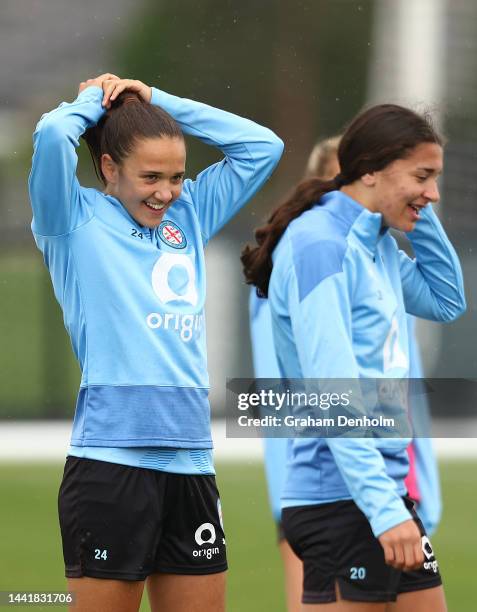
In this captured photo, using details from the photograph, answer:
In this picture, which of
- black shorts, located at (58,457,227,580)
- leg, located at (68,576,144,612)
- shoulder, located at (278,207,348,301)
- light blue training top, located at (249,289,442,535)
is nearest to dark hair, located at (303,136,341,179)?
light blue training top, located at (249,289,442,535)

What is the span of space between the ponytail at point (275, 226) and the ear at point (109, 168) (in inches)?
13.1

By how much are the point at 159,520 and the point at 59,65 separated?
10280 mm

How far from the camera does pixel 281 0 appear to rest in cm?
1198

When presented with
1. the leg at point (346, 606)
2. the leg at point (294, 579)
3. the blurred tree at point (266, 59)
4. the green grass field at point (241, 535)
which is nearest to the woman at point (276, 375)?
the leg at point (294, 579)

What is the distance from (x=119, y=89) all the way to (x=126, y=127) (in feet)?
0.41

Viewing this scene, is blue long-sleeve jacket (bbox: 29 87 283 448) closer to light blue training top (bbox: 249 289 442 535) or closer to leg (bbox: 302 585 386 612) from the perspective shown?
leg (bbox: 302 585 386 612)

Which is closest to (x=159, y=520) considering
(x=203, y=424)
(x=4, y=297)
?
(x=203, y=424)

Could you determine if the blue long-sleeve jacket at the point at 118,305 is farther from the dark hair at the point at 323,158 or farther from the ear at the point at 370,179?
the dark hair at the point at 323,158

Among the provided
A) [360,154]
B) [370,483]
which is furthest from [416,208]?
[370,483]

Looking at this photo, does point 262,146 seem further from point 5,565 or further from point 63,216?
point 5,565

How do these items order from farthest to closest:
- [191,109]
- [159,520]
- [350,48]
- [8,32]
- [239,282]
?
[8,32] < [350,48] < [239,282] < [191,109] < [159,520]

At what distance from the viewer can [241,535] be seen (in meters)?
6.05

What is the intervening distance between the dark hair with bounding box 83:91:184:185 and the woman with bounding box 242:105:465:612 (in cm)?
31

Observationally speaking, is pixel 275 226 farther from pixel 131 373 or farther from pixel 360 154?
pixel 131 373
